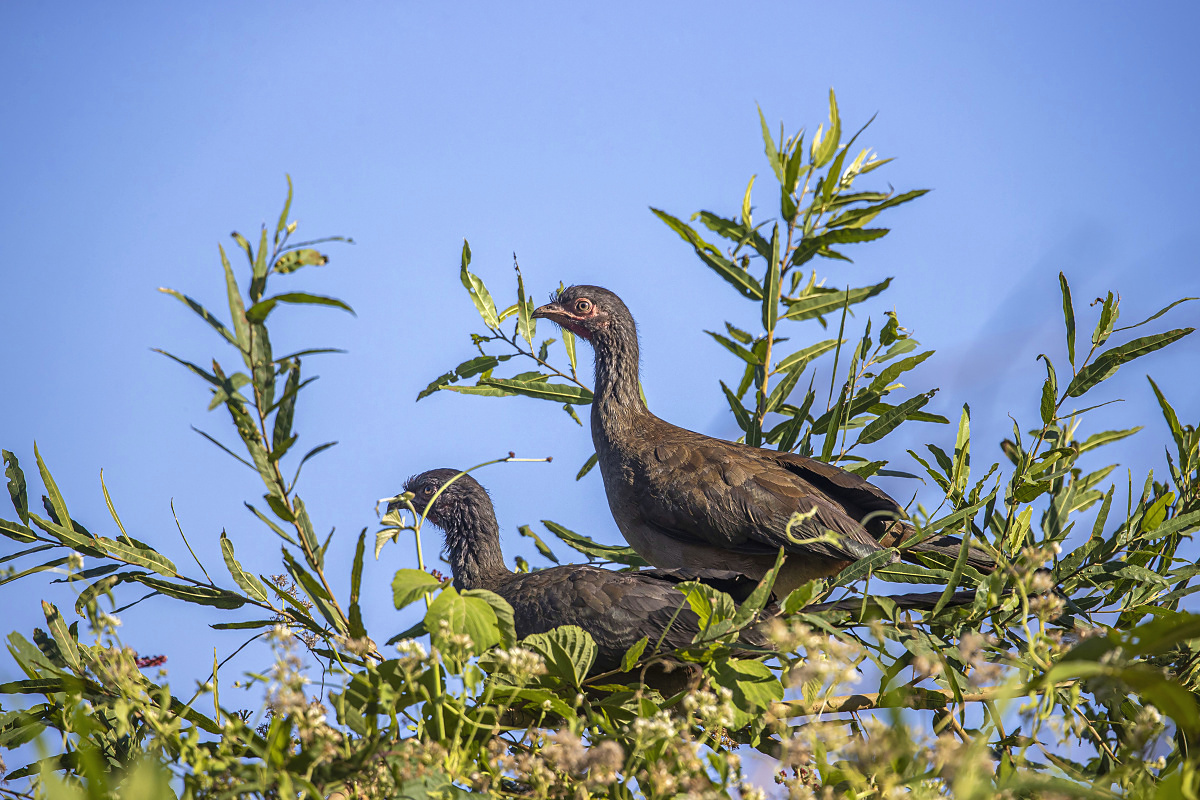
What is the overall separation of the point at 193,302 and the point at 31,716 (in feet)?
5.29

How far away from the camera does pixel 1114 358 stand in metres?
3.57

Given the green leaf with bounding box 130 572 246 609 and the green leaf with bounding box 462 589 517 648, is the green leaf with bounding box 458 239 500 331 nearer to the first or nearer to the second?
the green leaf with bounding box 130 572 246 609

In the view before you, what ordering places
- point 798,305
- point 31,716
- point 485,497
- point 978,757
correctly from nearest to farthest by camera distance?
point 978,757, point 31,716, point 798,305, point 485,497

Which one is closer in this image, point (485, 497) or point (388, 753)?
point (388, 753)

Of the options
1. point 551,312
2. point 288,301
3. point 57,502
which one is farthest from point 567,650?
point 551,312

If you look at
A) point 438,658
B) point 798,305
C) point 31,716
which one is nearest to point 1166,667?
point 798,305

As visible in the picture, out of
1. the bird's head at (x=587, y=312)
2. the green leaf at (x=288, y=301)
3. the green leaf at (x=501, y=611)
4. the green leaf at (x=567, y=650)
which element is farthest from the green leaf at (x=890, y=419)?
the green leaf at (x=288, y=301)

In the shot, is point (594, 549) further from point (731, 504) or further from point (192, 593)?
point (192, 593)

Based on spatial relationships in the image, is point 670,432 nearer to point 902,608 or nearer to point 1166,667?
point 902,608

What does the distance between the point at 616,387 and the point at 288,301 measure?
382cm

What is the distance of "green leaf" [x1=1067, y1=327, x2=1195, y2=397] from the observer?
357 cm

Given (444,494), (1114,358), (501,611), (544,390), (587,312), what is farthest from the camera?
(587,312)

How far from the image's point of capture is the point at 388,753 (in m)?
1.74

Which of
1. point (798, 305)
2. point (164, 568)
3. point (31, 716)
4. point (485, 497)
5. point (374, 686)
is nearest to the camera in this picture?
point (374, 686)
